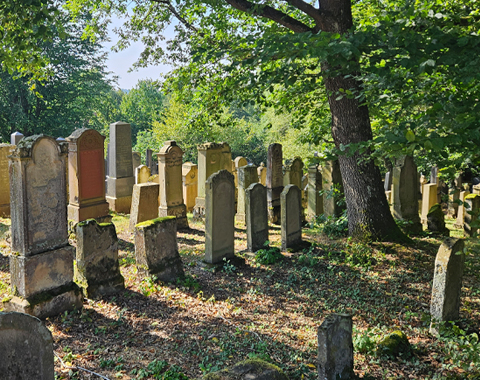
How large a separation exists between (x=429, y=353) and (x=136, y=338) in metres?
3.41

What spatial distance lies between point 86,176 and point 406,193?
304 inches

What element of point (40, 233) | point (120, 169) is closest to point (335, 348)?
point (40, 233)

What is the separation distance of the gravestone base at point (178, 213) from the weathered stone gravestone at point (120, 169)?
8.89 feet

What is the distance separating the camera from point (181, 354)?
4.70 m

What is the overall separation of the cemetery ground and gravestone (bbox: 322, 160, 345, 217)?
2.52 metres

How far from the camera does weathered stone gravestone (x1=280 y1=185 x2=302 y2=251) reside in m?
8.73

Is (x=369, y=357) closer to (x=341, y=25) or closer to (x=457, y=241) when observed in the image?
(x=457, y=241)

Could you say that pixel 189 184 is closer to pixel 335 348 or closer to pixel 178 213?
pixel 178 213

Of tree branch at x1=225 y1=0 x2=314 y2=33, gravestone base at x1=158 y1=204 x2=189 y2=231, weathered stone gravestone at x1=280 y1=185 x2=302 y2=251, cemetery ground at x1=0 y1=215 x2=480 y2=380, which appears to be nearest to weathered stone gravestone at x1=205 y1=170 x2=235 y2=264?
cemetery ground at x1=0 y1=215 x2=480 y2=380

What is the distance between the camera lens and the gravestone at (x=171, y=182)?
1070 centimetres

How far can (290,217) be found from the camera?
8.83 m

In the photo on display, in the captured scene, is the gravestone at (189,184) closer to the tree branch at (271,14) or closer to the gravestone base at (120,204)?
the gravestone base at (120,204)

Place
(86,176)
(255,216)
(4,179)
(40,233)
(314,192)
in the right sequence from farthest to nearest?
1. (314,192)
2. (4,179)
3. (86,176)
4. (255,216)
5. (40,233)

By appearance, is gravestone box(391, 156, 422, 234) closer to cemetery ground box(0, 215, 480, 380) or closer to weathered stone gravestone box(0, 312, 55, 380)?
cemetery ground box(0, 215, 480, 380)
